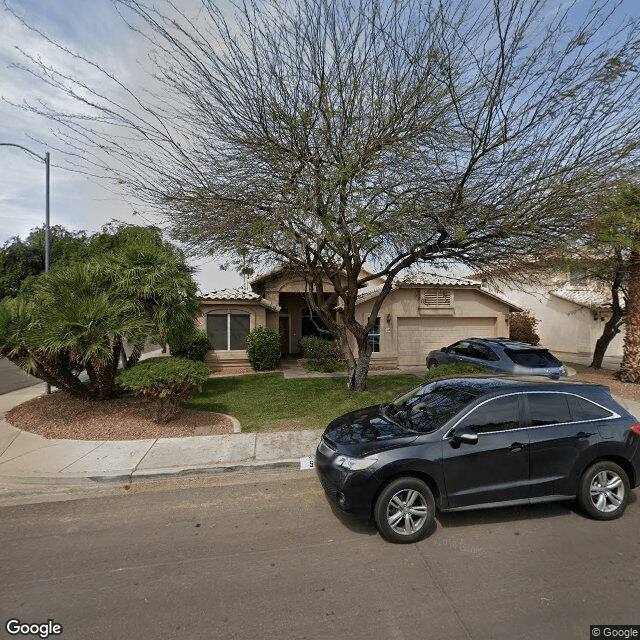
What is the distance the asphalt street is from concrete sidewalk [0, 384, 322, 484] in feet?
2.50

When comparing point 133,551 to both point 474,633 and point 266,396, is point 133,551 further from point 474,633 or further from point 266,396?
point 266,396

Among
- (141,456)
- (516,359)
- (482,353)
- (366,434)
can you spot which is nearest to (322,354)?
(482,353)

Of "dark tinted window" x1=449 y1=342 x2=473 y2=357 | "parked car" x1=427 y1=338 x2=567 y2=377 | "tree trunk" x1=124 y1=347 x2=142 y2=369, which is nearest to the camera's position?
"tree trunk" x1=124 y1=347 x2=142 y2=369

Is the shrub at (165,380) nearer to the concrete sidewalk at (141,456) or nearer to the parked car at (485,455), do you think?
the concrete sidewalk at (141,456)

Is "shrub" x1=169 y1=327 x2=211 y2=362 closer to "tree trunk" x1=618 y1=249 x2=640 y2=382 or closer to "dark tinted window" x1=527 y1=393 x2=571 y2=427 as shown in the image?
"dark tinted window" x1=527 y1=393 x2=571 y2=427

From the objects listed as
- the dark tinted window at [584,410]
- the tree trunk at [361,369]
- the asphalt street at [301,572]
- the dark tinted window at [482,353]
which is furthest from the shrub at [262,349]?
the dark tinted window at [584,410]

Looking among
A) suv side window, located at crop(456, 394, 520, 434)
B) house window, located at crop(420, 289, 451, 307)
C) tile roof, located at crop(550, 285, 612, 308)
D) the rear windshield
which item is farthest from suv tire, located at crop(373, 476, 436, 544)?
tile roof, located at crop(550, 285, 612, 308)

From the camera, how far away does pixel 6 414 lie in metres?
8.98

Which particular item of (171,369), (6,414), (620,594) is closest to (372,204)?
(171,369)

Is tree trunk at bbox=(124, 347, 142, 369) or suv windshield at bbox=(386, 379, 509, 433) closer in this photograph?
suv windshield at bbox=(386, 379, 509, 433)

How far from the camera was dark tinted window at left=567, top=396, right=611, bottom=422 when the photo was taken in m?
4.62

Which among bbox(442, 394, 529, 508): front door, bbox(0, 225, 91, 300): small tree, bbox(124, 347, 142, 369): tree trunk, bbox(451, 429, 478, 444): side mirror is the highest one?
bbox(0, 225, 91, 300): small tree

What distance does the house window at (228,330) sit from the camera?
15.8m

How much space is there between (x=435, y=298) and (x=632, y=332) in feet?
22.1
